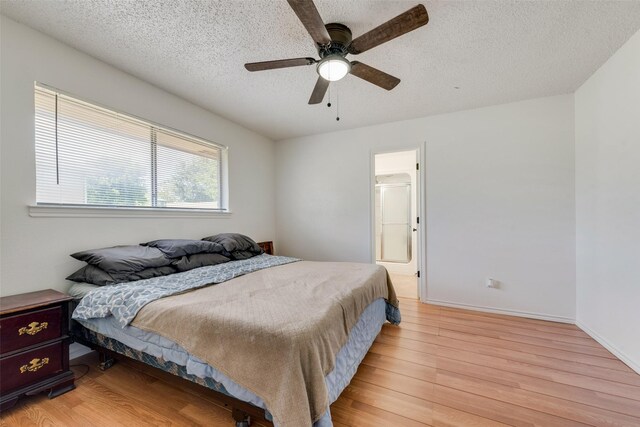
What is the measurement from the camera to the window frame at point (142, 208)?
6.47 ft

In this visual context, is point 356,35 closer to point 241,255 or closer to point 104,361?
point 241,255

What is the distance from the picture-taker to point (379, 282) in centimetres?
241

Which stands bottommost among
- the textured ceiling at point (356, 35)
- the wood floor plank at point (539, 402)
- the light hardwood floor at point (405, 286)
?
the light hardwood floor at point (405, 286)

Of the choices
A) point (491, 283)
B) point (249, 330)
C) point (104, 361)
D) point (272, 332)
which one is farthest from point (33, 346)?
point (491, 283)

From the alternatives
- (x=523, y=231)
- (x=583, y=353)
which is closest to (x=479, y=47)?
(x=523, y=231)

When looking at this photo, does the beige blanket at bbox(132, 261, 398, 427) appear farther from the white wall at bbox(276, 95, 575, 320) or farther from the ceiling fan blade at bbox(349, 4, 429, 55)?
the white wall at bbox(276, 95, 575, 320)

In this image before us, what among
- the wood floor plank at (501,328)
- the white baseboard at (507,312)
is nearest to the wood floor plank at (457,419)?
the wood floor plank at (501,328)

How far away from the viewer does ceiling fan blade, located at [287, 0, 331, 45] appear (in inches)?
52.3

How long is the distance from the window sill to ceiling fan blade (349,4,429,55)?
94.6 inches

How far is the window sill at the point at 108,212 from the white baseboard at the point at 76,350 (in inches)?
41.4

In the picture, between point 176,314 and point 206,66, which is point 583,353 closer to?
point 176,314

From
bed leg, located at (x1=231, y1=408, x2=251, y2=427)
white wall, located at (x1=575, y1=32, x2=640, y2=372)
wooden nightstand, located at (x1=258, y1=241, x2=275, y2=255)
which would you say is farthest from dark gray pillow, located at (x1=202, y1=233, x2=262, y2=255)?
white wall, located at (x1=575, y1=32, x2=640, y2=372)

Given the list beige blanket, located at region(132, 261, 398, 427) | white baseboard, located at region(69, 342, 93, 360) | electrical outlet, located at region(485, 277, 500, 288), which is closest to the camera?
beige blanket, located at region(132, 261, 398, 427)

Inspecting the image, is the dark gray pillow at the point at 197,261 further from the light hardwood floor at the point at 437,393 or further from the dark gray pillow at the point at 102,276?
the light hardwood floor at the point at 437,393
